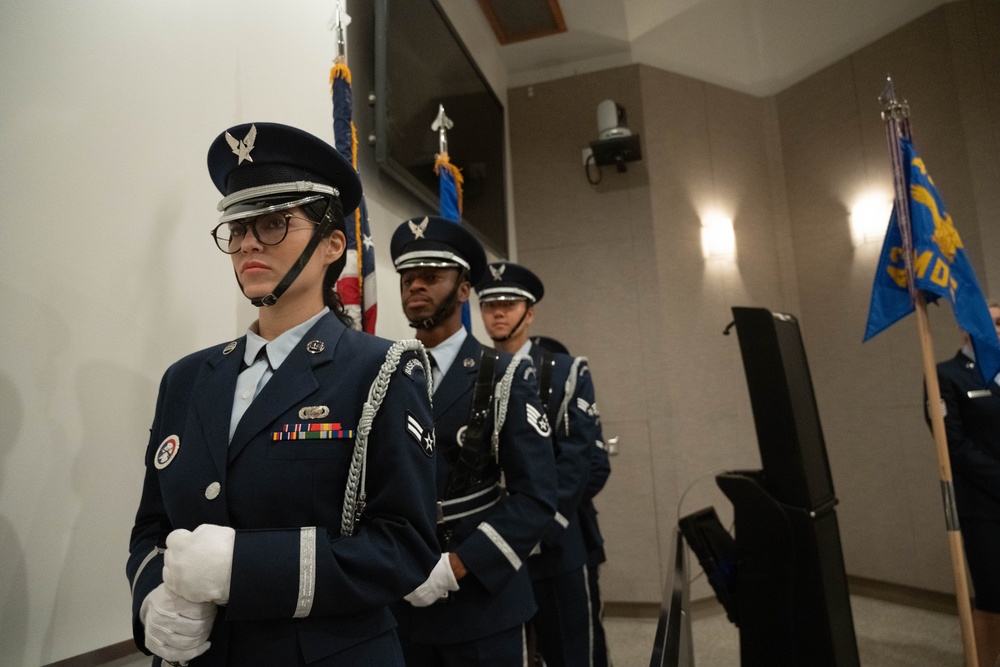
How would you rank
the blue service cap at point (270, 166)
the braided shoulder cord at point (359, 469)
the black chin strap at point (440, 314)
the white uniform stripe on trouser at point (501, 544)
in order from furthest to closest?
the black chin strap at point (440, 314)
the white uniform stripe on trouser at point (501, 544)
the blue service cap at point (270, 166)
the braided shoulder cord at point (359, 469)

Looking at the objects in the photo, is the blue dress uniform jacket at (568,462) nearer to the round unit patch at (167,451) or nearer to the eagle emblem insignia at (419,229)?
the eagle emblem insignia at (419,229)

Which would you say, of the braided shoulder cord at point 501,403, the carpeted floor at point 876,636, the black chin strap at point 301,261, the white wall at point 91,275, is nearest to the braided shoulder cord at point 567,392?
the braided shoulder cord at point 501,403

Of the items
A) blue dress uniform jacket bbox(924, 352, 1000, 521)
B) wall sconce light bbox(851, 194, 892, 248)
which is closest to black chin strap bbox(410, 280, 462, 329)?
blue dress uniform jacket bbox(924, 352, 1000, 521)

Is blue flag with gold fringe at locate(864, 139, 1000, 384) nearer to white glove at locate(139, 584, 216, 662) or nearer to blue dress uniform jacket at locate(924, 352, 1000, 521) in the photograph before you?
blue dress uniform jacket at locate(924, 352, 1000, 521)

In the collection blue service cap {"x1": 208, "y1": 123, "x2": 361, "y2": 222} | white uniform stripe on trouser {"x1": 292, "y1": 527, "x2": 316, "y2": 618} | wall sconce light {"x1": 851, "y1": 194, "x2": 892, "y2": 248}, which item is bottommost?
white uniform stripe on trouser {"x1": 292, "y1": 527, "x2": 316, "y2": 618}

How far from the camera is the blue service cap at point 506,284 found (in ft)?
9.50

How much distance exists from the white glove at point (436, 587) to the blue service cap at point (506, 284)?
156 centimetres

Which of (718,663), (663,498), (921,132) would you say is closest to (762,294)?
(921,132)

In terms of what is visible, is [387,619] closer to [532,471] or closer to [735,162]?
[532,471]

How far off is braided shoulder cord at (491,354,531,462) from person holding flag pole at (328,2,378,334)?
570 mm

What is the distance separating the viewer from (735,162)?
550 cm

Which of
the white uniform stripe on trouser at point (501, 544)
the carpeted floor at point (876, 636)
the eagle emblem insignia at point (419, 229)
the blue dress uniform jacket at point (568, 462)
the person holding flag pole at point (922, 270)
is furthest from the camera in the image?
the carpeted floor at point (876, 636)

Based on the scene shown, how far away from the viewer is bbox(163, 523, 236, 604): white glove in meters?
0.85

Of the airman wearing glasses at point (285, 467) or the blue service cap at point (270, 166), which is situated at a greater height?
the blue service cap at point (270, 166)
